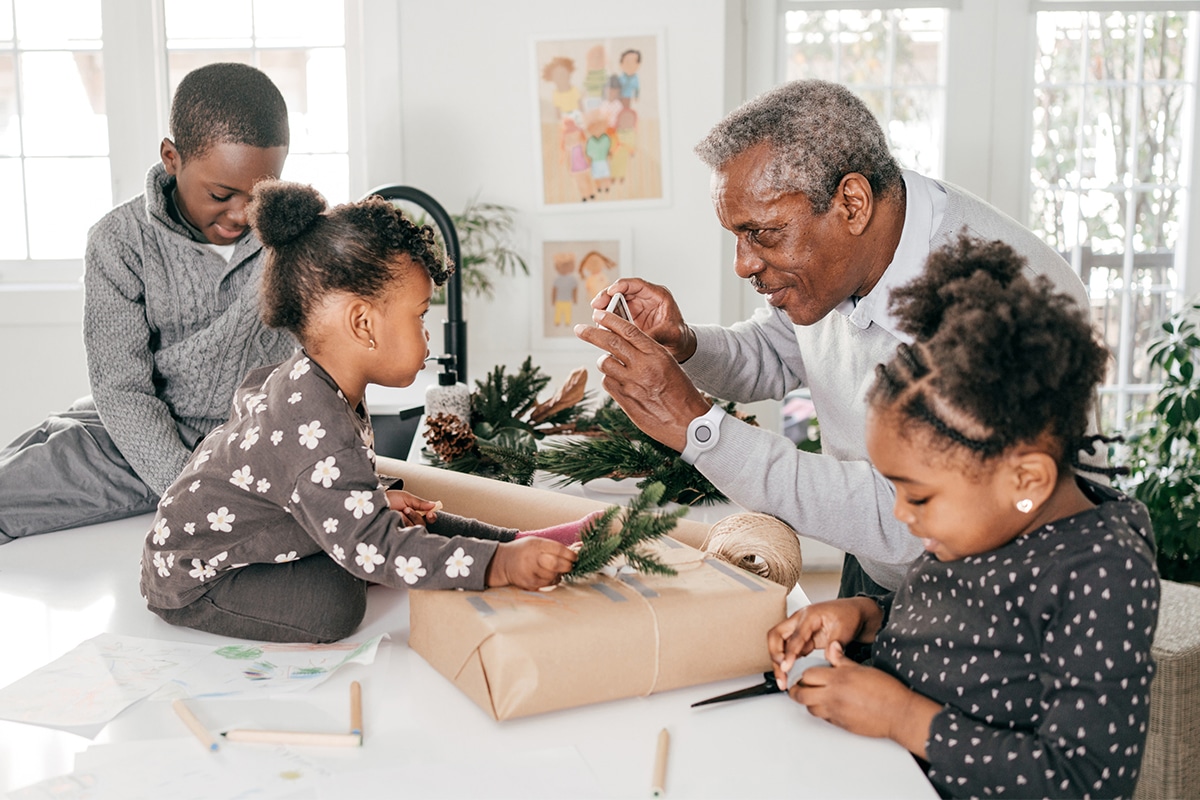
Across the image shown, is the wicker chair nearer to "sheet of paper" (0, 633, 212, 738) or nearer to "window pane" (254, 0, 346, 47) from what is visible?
"sheet of paper" (0, 633, 212, 738)

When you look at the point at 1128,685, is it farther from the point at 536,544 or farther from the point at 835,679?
the point at 536,544

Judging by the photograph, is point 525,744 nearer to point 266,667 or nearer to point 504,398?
point 266,667

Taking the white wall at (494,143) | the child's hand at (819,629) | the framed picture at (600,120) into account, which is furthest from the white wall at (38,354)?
the child's hand at (819,629)

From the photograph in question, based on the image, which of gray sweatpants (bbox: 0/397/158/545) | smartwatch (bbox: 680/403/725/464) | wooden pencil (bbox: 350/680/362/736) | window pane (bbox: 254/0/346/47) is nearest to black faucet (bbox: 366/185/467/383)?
gray sweatpants (bbox: 0/397/158/545)

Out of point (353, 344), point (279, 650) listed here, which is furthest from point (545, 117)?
point (279, 650)

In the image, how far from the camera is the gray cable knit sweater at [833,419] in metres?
1.35

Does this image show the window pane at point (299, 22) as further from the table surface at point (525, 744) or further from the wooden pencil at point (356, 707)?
the wooden pencil at point (356, 707)

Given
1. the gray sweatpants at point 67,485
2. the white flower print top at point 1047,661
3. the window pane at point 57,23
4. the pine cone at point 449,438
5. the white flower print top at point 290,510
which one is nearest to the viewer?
the white flower print top at point 1047,661

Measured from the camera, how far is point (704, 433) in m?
1.35

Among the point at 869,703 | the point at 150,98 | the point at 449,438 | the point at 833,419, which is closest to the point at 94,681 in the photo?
the point at 869,703

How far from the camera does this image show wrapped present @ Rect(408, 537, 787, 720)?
97 cm

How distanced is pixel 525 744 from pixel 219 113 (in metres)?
1.23

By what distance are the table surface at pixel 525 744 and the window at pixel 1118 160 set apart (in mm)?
3431

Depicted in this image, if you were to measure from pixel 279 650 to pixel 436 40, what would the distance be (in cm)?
292
